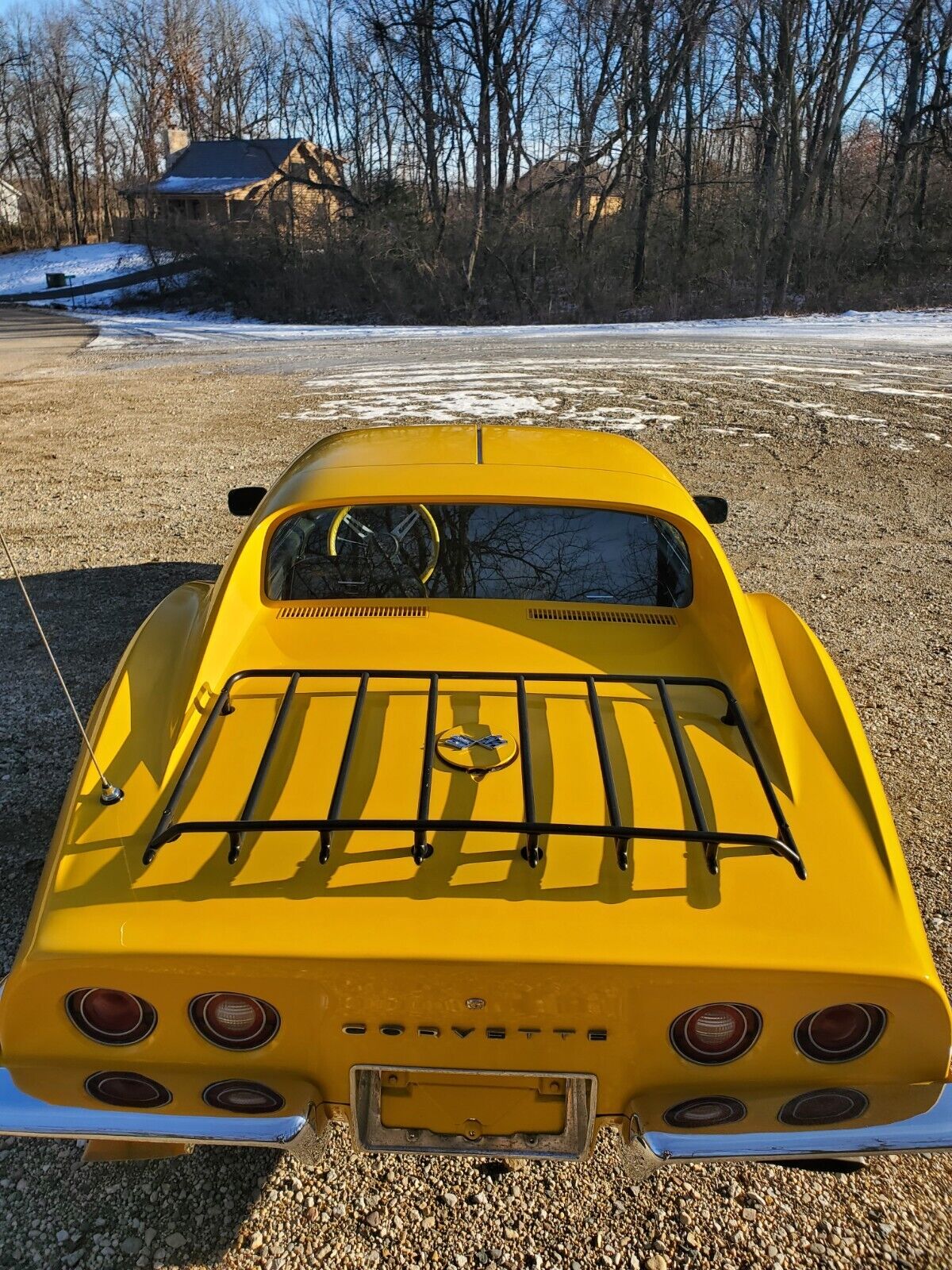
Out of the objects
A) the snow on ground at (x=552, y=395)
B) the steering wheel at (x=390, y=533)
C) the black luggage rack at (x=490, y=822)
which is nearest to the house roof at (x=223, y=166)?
the snow on ground at (x=552, y=395)

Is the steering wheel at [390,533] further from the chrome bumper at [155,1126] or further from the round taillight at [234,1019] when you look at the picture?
the chrome bumper at [155,1126]

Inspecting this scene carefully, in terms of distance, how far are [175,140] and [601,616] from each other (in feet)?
210

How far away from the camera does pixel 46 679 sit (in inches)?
190

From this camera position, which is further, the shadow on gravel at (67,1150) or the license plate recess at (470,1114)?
the shadow on gravel at (67,1150)

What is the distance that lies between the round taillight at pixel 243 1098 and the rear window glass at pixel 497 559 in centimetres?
163

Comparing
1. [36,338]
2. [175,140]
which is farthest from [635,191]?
[175,140]

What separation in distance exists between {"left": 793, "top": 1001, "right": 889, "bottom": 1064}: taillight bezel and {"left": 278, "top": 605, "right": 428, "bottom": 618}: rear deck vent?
1.67 m

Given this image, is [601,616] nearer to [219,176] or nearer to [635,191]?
[635,191]

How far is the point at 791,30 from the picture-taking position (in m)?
26.9

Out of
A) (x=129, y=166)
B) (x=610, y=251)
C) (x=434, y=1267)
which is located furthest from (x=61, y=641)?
(x=129, y=166)

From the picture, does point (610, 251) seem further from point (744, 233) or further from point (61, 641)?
point (61, 641)

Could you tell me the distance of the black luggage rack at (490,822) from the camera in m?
1.83

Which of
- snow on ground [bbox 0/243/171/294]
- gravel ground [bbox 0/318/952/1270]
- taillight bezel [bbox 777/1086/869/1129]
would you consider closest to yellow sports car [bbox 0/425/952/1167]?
taillight bezel [bbox 777/1086/869/1129]

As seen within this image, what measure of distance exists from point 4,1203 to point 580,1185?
4.75 feet
